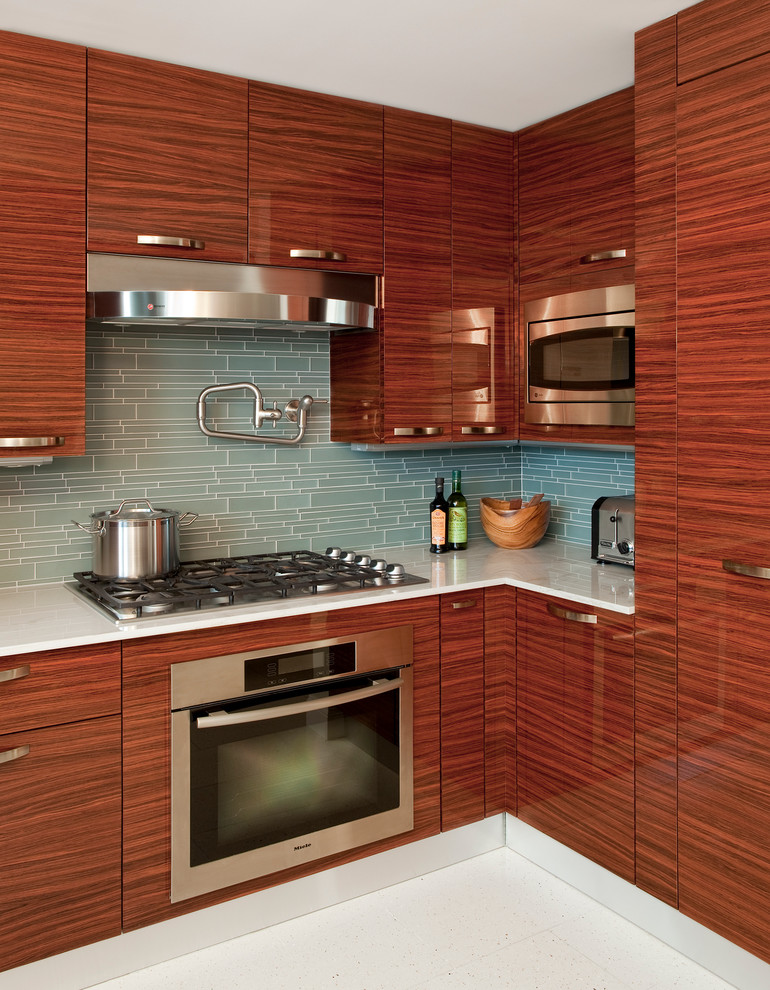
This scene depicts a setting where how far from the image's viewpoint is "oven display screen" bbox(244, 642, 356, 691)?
2283 millimetres

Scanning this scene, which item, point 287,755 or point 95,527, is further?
point 95,527

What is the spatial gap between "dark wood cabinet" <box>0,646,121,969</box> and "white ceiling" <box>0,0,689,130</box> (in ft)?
5.25

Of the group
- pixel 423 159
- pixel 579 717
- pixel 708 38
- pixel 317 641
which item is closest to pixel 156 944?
pixel 317 641

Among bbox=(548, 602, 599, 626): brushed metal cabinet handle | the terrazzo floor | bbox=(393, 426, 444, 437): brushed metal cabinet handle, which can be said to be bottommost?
the terrazzo floor

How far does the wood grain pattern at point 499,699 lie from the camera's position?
2.76 m

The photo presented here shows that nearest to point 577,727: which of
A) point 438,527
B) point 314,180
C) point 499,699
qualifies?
point 499,699

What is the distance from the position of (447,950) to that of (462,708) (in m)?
0.70

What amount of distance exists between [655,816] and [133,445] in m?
A: 1.91

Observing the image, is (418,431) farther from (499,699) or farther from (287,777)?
(287,777)

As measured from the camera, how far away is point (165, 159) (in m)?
2.38

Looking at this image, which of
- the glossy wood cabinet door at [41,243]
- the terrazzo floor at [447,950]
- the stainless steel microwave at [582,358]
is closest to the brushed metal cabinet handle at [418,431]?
the stainless steel microwave at [582,358]

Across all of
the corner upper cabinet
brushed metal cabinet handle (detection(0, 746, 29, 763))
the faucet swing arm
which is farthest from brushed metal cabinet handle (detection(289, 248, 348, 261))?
brushed metal cabinet handle (detection(0, 746, 29, 763))

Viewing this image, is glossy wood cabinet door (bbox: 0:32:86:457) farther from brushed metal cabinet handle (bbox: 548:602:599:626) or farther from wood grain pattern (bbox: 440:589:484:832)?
brushed metal cabinet handle (bbox: 548:602:599:626)

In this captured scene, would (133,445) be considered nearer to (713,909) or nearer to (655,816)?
(655,816)
